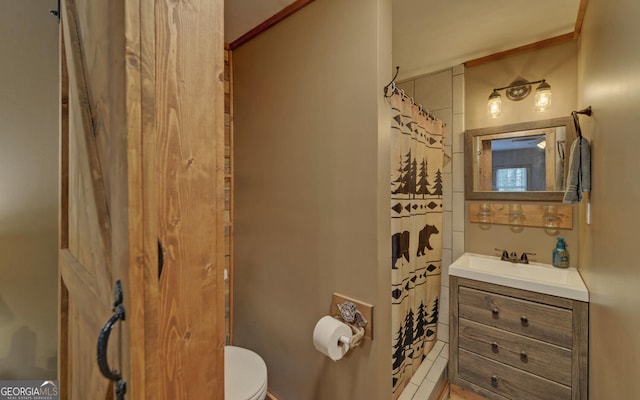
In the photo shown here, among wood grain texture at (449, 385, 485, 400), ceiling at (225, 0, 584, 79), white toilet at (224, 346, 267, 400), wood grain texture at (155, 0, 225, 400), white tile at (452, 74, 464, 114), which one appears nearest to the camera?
wood grain texture at (155, 0, 225, 400)

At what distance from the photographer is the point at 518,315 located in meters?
1.64

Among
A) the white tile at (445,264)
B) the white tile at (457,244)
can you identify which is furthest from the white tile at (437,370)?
the white tile at (457,244)

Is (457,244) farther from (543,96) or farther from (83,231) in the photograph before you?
(83,231)

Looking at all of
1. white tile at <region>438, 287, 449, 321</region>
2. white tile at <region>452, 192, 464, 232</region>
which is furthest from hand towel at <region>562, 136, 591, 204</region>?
white tile at <region>438, 287, 449, 321</region>

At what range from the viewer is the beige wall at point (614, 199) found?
788 millimetres

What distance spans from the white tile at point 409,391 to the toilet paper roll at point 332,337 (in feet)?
2.53

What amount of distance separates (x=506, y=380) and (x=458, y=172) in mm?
1498

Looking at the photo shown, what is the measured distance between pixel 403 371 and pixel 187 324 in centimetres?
158

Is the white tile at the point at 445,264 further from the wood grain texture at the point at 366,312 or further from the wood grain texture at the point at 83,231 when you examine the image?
the wood grain texture at the point at 83,231

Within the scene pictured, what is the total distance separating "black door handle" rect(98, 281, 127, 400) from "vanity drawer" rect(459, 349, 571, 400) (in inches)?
78.8

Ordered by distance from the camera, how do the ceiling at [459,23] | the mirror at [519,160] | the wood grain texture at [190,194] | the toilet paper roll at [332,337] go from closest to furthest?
the wood grain texture at [190,194] → the toilet paper roll at [332,337] → the ceiling at [459,23] → the mirror at [519,160]

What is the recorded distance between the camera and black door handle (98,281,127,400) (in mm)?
470

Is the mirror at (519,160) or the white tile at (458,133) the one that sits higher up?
the white tile at (458,133)

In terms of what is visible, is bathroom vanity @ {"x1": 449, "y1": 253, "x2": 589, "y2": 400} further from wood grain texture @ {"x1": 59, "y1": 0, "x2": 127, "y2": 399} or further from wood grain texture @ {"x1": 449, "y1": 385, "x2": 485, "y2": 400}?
wood grain texture @ {"x1": 59, "y1": 0, "x2": 127, "y2": 399}
